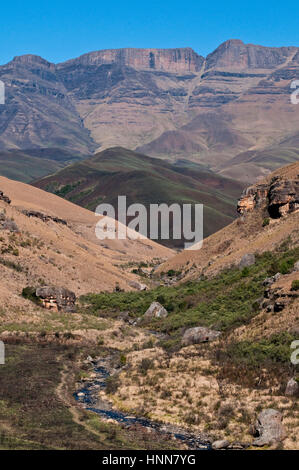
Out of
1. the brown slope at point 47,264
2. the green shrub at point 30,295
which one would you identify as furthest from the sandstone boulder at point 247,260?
the green shrub at point 30,295

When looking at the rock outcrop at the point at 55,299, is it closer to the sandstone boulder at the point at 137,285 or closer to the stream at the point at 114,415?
the stream at the point at 114,415

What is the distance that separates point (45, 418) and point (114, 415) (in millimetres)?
3993

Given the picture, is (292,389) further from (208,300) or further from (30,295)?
(30,295)

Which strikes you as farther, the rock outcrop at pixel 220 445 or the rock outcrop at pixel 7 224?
the rock outcrop at pixel 7 224

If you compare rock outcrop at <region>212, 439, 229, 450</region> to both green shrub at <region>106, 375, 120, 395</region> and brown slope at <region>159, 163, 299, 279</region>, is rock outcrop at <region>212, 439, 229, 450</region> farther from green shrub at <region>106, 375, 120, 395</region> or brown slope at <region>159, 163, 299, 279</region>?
brown slope at <region>159, 163, 299, 279</region>

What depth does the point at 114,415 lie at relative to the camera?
32094mm

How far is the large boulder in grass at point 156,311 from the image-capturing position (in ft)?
220

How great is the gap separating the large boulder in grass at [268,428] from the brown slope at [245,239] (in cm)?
4397

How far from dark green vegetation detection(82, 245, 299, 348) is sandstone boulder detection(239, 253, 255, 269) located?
0.87 metres

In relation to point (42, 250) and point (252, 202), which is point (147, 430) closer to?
point (42, 250)

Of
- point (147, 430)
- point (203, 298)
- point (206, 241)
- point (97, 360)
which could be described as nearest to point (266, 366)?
point (147, 430)

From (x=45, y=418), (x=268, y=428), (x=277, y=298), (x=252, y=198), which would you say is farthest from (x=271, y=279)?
(x=252, y=198)

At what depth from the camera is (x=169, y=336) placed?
5531cm

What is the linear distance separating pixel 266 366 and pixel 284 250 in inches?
1353
